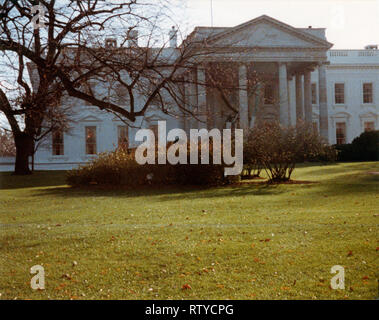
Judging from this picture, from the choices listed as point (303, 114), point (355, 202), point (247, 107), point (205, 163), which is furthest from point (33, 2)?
point (303, 114)

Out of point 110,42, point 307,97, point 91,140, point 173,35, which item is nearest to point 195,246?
point 173,35

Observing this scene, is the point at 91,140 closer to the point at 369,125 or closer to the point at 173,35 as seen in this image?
the point at 369,125

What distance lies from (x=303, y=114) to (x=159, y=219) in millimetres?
33211

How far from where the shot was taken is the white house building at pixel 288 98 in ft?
121

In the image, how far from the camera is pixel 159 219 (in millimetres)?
9961

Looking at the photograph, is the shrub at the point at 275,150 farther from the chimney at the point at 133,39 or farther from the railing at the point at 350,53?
the railing at the point at 350,53

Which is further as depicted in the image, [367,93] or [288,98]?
[367,93]

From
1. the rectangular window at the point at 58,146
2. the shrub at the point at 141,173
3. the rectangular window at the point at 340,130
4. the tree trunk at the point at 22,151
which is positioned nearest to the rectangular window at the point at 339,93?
the rectangular window at the point at 340,130

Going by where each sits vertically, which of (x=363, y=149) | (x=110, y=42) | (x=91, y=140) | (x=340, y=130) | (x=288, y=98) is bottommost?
(x=363, y=149)

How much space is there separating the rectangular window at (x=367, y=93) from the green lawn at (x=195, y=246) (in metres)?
37.0

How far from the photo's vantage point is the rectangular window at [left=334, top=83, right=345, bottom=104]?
46.9m

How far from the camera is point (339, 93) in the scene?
154 feet

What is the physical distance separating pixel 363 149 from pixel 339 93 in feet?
57.2
